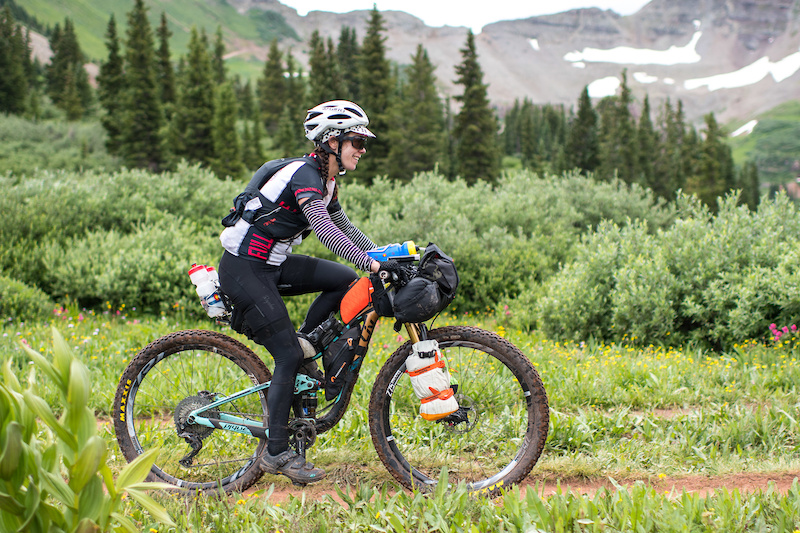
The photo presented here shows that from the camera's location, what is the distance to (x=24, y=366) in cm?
700

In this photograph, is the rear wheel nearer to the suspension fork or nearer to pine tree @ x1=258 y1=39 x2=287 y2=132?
the suspension fork

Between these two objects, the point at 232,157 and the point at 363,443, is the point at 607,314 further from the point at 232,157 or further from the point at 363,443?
the point at 232,157

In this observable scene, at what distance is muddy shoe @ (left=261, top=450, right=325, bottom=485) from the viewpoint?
13.4ft

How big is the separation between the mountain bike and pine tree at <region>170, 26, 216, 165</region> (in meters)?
55.3

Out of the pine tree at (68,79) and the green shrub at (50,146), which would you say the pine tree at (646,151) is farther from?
the pine tree at (68,79)

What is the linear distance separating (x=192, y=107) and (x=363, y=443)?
197ft

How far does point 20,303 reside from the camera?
30.5 feet

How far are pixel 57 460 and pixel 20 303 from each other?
8.36m

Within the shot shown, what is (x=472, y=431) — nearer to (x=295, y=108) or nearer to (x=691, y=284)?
(x=691, y=284)

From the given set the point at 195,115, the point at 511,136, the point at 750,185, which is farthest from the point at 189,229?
the point at 511,136

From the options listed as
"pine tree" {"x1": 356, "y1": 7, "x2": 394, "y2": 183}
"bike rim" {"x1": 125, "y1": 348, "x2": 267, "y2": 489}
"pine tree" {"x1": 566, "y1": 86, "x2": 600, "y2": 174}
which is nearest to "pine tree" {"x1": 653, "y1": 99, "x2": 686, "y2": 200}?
"pine tree" {"x1": 566, "y1": 86, "x2": 600, "y2": 174}

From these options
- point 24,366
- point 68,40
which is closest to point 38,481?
point 24,366

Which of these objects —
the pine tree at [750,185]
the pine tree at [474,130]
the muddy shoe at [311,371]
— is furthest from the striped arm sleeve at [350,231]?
the pine tree at [750,185]

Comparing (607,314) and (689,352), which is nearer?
(689,352)
